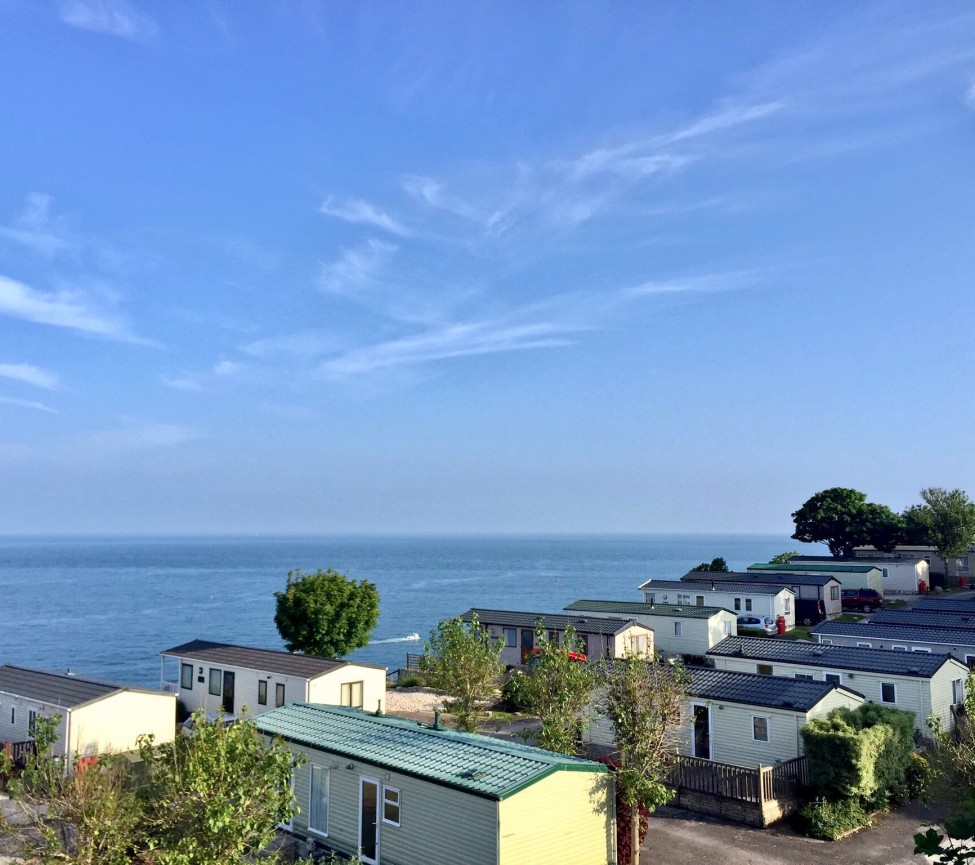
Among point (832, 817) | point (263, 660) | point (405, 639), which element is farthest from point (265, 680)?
point (405, 639)

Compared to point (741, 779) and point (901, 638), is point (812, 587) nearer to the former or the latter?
point (901, 638)

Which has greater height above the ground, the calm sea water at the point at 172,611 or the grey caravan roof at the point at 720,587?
the grey caravan roof at the point at 720,587

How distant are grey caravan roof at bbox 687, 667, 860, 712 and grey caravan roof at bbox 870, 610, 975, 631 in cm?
1726

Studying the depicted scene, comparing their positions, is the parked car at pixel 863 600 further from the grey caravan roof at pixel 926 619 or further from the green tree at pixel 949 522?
the grey caravan roof at pixel 926 619

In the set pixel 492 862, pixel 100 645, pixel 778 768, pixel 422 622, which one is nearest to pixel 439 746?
pixel 492 862

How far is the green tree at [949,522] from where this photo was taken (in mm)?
73500

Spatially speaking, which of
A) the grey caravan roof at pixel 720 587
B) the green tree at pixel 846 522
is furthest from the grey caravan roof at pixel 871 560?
the grey caravan roof at pixel 720 587

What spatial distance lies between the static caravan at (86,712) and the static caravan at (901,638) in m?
32.1

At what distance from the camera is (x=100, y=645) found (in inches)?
3597

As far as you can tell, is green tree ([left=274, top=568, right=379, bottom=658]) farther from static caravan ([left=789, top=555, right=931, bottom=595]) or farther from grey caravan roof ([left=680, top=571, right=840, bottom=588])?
static caravan ([left=789, top=555, right=931, bottom=595])

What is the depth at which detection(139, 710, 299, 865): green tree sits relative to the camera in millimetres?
13570

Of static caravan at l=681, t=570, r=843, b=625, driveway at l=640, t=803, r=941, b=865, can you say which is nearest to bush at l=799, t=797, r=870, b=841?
driveway at l=640, t=803, r=941, b=865

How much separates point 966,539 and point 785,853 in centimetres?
6222

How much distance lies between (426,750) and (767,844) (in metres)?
10.6
